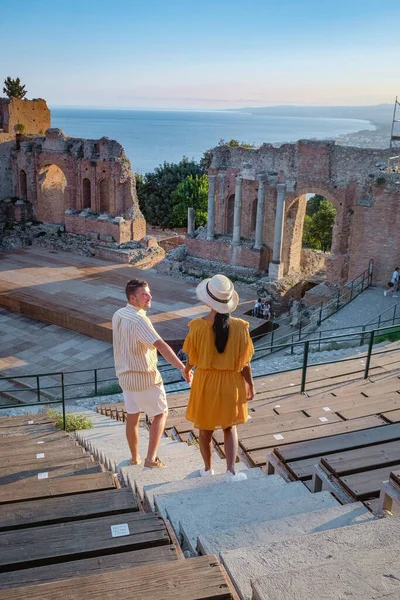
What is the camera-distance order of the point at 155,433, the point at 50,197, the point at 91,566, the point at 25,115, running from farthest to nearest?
the point at 25,115 → the point at 50,197 → the point at 155,433 → the point at 91,566

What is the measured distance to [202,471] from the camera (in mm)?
5656

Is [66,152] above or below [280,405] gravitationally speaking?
above

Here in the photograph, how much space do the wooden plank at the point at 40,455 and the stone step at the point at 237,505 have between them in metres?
2.32

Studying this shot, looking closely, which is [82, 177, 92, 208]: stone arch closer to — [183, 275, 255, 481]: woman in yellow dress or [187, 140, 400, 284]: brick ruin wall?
A: [187, 140, 400, 284]: brick ruin wall

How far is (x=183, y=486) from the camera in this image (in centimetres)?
507

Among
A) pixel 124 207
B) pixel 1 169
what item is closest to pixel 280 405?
pixel 124 207

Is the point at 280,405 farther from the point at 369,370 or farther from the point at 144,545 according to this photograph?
the point at 144,545

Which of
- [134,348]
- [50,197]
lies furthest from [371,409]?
[50,197]

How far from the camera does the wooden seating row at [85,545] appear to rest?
2721 mm

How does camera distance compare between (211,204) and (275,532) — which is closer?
(275,532)

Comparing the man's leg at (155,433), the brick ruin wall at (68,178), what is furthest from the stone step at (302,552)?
the brick ruin wall at (68,178)

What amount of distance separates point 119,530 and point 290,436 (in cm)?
319

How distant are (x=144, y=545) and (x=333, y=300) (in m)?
16.1

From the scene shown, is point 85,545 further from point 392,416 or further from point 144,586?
point 392,416
